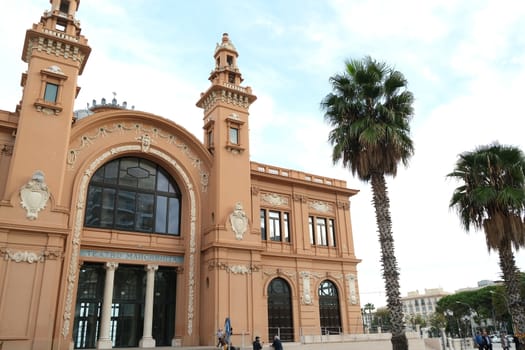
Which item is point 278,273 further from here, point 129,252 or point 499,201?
point 499,201

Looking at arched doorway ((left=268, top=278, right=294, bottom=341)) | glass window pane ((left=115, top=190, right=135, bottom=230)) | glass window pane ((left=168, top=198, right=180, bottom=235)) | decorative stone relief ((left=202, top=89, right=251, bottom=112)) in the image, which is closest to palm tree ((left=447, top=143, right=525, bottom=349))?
arched doorway ((left=268, top=278, right=294, bottom=341))

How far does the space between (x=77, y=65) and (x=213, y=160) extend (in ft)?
28.9

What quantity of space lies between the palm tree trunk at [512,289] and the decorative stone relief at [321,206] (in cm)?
1332

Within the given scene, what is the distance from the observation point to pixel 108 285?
65.9ft

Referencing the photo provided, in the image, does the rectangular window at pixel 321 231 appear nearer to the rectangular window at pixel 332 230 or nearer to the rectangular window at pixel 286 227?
the rectangular window at pixel 332 230

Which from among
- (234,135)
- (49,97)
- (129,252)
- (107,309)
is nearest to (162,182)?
(129,252)

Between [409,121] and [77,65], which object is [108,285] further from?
[409,121]

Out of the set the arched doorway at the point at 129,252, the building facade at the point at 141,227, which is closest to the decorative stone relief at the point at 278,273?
the building facade at the point at 141,227

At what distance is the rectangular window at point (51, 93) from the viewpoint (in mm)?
20109

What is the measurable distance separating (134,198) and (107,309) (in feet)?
19.2

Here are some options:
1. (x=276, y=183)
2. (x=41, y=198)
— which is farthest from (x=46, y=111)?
(x=276, y=183)

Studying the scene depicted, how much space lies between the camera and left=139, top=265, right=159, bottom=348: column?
20.2m

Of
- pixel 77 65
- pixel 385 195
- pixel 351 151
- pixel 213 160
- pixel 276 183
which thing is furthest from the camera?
pixel 276 183

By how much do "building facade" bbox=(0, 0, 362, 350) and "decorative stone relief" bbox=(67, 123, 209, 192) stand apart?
0.21 feet
